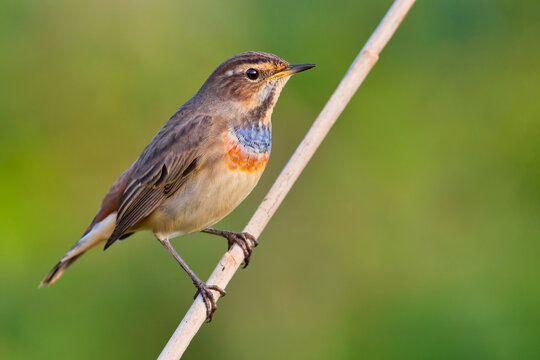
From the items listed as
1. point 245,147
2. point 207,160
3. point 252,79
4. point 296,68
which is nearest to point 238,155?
point 245,147

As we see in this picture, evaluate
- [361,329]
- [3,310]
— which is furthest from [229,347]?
[3,310]

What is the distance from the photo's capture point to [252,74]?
4855mm

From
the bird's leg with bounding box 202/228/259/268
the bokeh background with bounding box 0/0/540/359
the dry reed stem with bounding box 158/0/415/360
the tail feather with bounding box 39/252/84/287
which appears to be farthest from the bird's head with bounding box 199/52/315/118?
the tail feather with bounding box 39/252/84/287

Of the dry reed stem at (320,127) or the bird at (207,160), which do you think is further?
the bird at (207,160)

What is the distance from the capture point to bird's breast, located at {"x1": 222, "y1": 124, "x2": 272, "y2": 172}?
4.79 metres

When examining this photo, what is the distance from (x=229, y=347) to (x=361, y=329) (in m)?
0.90

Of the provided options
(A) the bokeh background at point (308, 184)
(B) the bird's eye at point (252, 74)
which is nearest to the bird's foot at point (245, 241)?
(A) the bokeh background at point (308, 184)

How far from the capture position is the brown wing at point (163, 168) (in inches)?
192

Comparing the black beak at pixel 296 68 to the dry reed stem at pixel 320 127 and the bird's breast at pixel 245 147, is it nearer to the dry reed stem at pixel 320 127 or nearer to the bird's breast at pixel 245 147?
the dry reed stem at pixel 320 127

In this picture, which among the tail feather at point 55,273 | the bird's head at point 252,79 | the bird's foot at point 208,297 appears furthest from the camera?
the tail feather at point 55,273

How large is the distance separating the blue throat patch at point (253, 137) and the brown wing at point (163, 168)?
196mm

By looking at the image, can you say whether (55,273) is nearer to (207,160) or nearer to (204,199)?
(204,199)

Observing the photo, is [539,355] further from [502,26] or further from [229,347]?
[502,26]

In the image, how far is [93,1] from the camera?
635 cm
